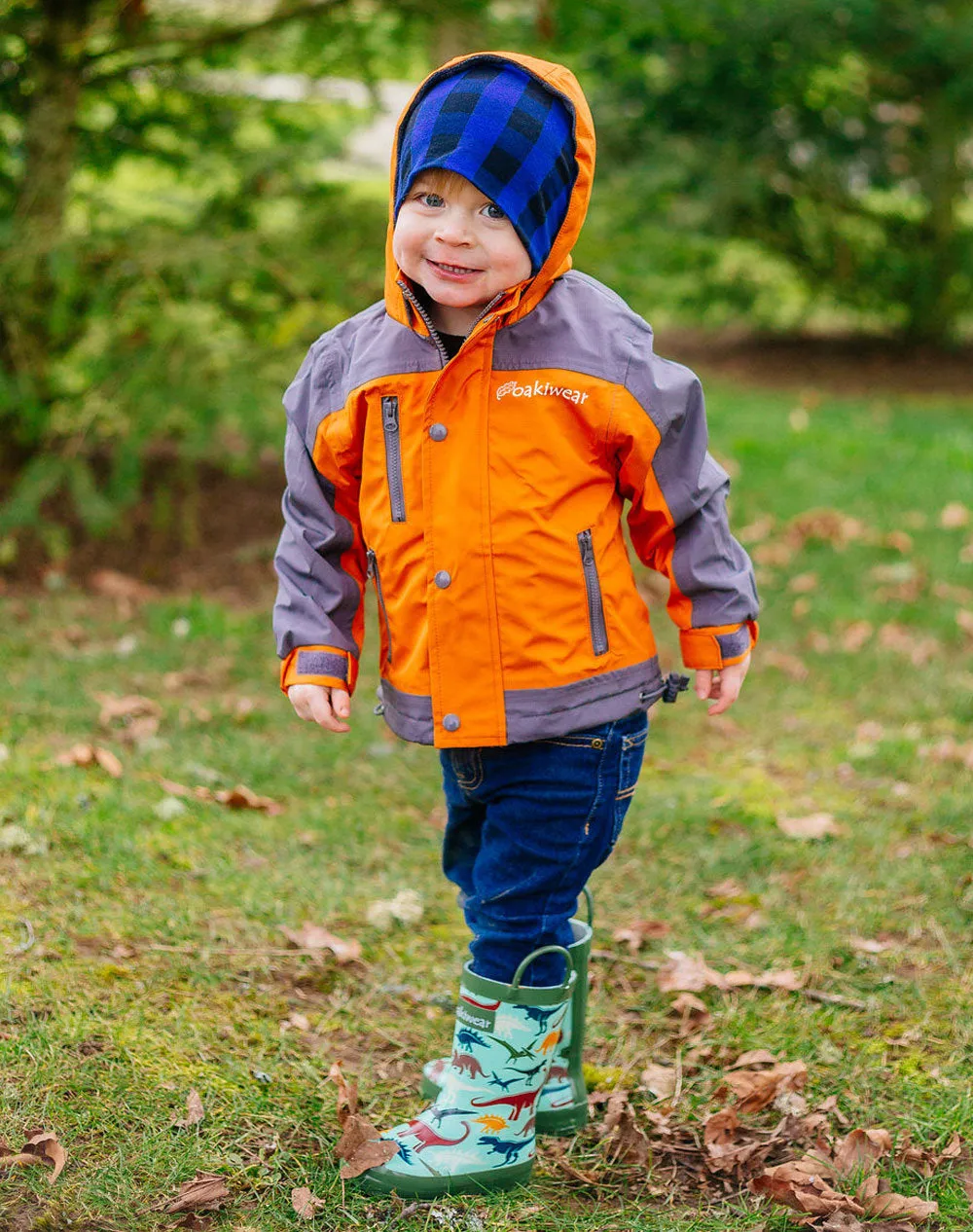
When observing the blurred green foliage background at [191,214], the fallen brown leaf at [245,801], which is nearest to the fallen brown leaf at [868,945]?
the fallen brown leaf at [245,801]

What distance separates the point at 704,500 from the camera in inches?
91.3

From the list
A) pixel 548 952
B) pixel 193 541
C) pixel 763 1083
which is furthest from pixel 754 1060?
pixel 193 541

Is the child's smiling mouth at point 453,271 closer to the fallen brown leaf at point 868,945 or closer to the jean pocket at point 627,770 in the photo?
the jean pocket at point 627,770

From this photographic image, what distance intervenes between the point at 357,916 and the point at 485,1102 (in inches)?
36.5

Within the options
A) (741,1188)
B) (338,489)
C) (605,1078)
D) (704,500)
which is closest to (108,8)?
(338,489)

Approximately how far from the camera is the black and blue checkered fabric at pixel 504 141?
6.89 ft

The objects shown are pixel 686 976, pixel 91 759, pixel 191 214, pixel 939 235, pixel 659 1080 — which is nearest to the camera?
pixel 659 1080

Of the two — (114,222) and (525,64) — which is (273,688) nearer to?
(114,222)

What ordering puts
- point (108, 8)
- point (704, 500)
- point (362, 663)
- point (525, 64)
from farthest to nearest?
point (108, 8) → point (362, 663) → point (704, 500) → point (525, 64)

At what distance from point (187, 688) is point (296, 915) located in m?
1.66

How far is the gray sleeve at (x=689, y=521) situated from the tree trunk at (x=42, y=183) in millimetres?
3705

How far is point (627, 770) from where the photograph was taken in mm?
2365

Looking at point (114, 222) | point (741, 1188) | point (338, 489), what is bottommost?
point (741, 1188)

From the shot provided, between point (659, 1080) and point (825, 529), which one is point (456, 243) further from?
point (825, 529)
